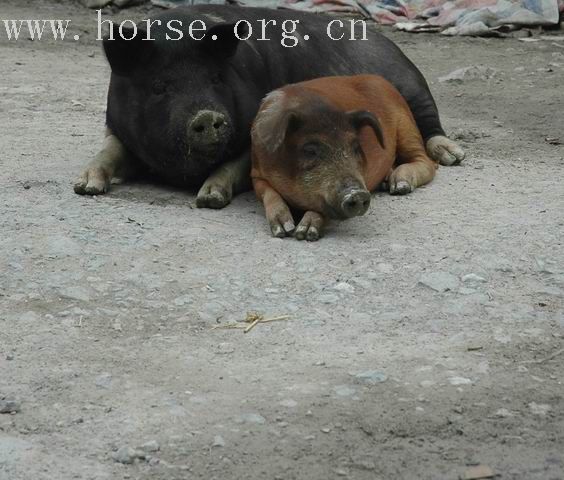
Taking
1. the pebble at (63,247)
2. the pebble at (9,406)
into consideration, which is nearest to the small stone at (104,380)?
the pebble at (9,406)

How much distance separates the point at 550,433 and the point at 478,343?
2.55ft

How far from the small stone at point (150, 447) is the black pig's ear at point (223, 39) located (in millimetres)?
3117

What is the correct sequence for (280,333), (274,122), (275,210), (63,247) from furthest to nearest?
(274,122) → (275,210) → (63,247) → (280,333)

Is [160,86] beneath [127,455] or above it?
above

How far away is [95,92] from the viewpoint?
998 cm

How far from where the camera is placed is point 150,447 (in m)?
4.00

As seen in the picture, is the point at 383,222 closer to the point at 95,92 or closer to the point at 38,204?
the point at 38,204

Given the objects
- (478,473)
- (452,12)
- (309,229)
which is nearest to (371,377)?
(478,473)

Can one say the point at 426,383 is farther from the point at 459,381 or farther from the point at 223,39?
the point at 223,39

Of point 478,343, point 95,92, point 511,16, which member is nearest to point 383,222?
point 478,343

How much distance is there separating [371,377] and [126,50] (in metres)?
2.84

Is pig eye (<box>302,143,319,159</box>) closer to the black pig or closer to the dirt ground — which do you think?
the dirt ground

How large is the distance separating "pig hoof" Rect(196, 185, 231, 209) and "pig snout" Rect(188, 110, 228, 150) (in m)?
0.23

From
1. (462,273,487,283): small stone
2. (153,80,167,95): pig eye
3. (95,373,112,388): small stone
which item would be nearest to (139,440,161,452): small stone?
(95,373,112,388): small stone
